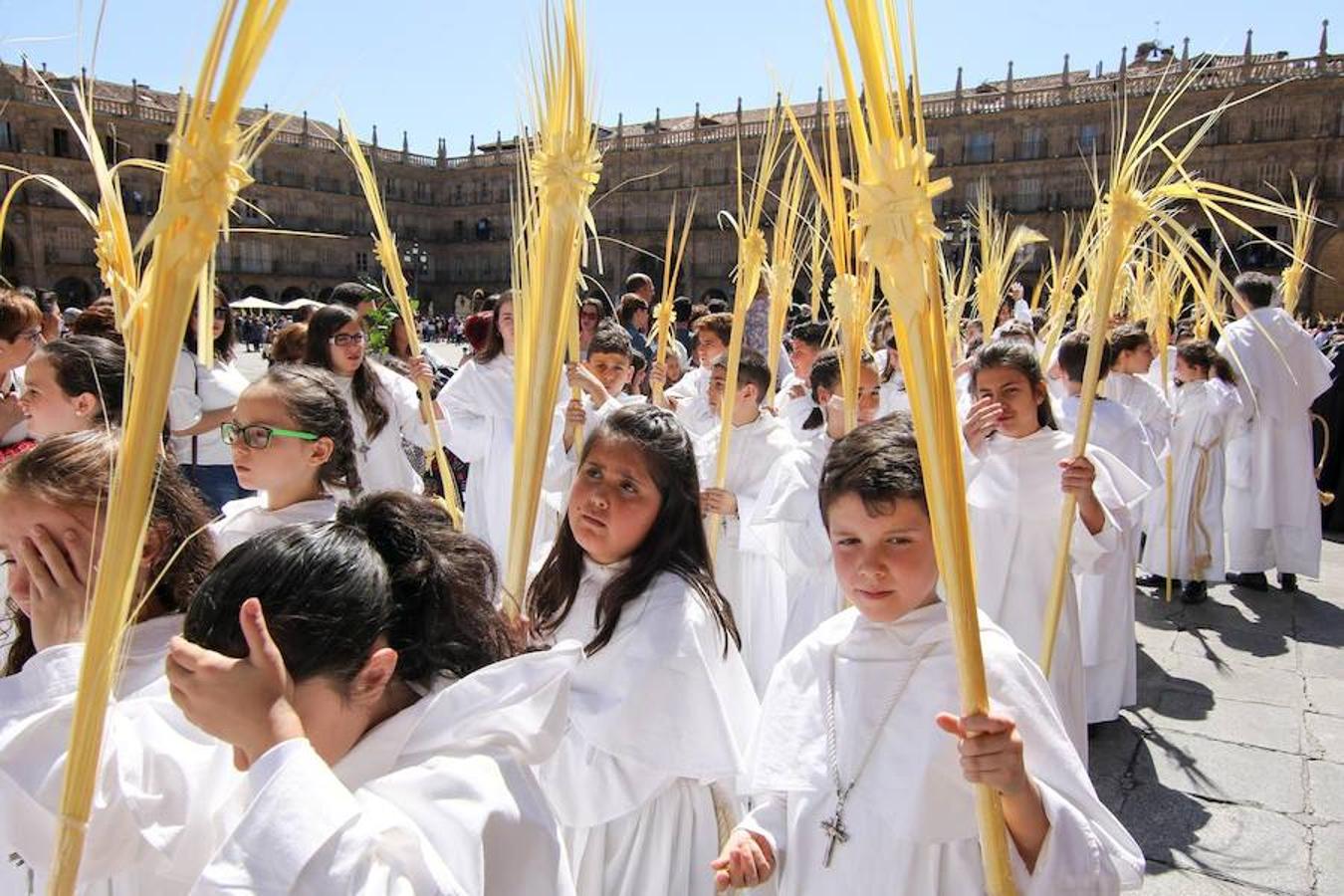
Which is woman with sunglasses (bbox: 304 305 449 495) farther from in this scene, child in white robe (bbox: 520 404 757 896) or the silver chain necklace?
the silver chain necklace

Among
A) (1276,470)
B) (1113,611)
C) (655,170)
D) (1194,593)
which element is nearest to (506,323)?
(1113,611)

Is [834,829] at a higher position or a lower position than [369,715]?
lower

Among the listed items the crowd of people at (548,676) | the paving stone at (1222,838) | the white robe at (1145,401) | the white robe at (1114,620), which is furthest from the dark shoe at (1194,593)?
the crowd of people at (548,676)

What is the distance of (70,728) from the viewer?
1.32 meters

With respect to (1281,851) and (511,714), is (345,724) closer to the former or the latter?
(511,714)

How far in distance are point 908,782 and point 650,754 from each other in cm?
53

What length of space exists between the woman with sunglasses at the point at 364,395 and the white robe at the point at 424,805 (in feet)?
9.53

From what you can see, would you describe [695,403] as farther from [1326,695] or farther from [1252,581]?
[1252,581]

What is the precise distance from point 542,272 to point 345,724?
3.66 feet

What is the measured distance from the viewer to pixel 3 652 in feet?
7.14

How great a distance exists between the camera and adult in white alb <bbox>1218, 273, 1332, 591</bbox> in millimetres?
6516

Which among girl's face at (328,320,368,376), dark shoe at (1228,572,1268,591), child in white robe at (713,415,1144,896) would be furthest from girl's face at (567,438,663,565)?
dark shoe at (1228,572,1268,591)

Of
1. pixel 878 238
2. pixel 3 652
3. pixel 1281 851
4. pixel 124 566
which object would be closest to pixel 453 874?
pixel 124 566

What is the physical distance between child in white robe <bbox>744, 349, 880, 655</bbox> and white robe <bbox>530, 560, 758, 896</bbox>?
4.91ft
